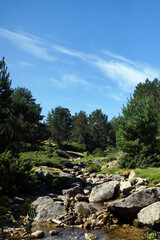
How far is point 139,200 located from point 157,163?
12.4m

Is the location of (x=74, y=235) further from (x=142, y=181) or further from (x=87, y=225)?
(x=142, y=181)

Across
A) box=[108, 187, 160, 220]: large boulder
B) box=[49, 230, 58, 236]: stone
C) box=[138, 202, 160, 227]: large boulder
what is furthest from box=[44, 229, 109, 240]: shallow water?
box=[138, 202, 160, 227]: large boulder

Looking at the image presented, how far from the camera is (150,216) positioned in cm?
772

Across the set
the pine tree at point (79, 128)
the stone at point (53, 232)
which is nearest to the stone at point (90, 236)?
the stone at point (53, 232)

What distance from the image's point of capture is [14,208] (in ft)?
32.6

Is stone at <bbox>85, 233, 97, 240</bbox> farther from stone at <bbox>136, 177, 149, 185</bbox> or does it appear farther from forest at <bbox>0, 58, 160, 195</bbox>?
stone at <bbox>136, 177, 149, 185</bbox>

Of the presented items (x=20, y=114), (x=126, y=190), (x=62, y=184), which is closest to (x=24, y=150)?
(x=20, y=114)

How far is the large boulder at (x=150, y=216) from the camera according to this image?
7543mm

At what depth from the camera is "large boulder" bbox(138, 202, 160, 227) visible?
7.54 metres

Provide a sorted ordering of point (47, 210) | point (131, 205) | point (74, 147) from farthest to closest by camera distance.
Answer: point (74, 147) → point (47, 210) → point (131, 205)

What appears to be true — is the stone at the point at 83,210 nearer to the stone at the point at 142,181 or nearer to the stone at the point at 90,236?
the stone at the point at 90,236

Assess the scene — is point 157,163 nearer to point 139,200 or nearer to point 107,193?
point 107,193

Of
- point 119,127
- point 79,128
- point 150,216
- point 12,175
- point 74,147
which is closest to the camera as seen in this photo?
point 150,216

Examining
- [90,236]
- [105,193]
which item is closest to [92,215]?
[90,236]
